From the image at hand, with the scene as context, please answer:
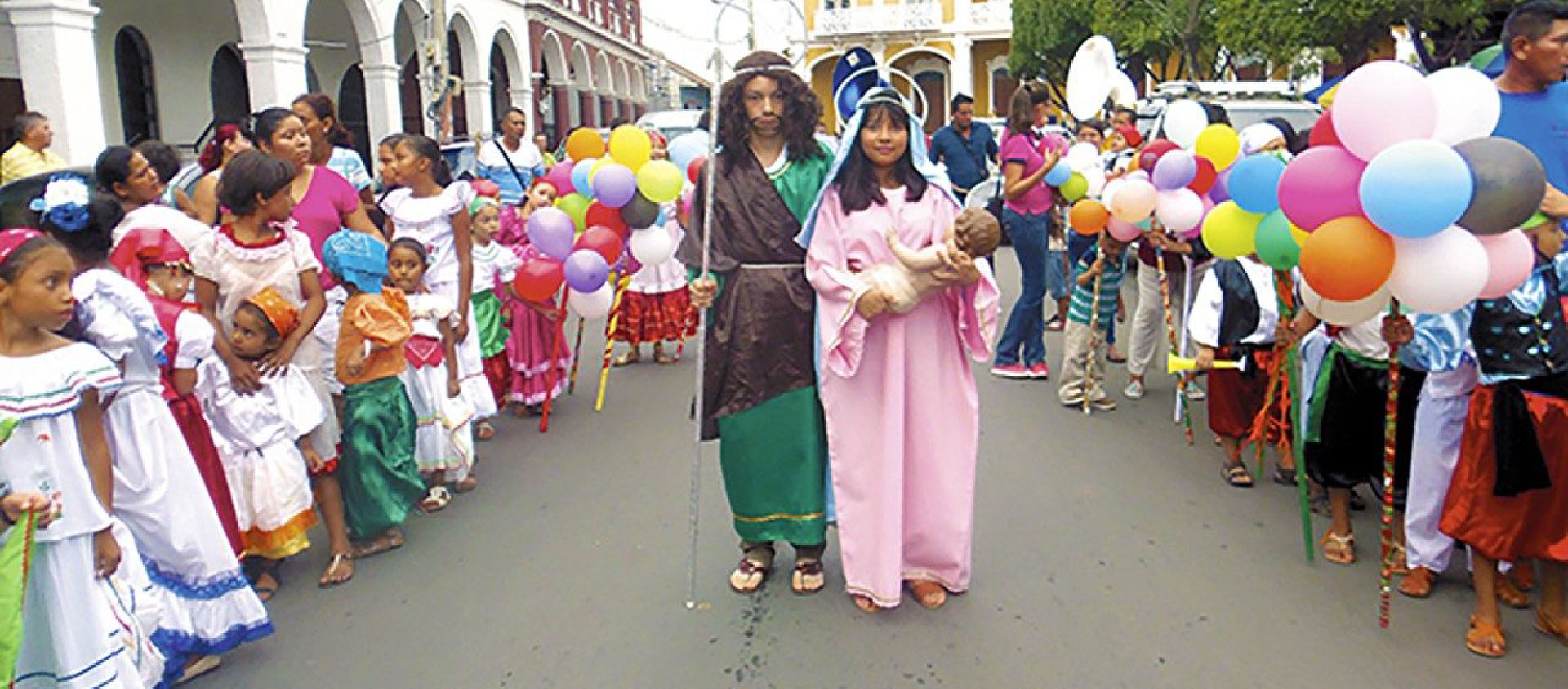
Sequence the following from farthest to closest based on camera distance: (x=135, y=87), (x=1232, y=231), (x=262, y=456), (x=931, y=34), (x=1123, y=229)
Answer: (x=931, y=34) → (x=135, y=87) → (x=1123, y=229) → (x=1232, y=231) → (x=262, y=456)

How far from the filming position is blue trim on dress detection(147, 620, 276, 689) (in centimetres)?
320

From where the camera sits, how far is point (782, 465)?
3744 millimetres

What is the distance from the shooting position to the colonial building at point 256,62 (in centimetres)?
1047

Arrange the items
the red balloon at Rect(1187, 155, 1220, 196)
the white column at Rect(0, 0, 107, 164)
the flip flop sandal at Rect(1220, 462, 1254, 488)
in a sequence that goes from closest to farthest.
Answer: the flip flop sandal at Rect(1220, 462, 1254, 488), the red balloon at Rect(1187, 155, 1220, 196), the white column at Rect(0, 0, 107, 164)

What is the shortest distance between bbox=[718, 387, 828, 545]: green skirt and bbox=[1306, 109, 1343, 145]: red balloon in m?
1.71

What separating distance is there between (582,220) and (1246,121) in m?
8.15

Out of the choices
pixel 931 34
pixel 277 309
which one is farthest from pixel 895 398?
pixel 931 34

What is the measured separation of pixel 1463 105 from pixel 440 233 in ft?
13.6

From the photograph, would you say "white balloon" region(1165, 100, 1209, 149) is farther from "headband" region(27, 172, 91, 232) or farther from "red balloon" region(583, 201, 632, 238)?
"headband" region(27, 172, 91, 232)

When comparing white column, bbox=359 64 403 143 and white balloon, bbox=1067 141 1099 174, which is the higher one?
white column, bbox=359 64 403 143

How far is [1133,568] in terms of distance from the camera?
4070 millimetres

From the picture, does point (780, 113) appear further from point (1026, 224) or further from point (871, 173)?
point (1026, 224)

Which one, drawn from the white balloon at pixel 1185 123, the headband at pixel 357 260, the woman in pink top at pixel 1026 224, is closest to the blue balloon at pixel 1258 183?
the white balloon at pixel 1185 123

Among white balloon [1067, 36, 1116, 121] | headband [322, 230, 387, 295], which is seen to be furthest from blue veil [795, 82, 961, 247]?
white balloon [1067, 36, 1116, 121]
